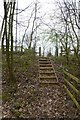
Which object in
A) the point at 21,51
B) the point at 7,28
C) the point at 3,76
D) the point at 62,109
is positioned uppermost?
the point at 7,28

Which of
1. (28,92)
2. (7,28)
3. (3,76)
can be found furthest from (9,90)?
(7,28)

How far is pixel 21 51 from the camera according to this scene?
40.5 ft

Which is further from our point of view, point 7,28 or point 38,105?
point 7,28

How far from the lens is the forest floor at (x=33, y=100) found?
18.4ft

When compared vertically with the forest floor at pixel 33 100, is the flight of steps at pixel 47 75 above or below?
above

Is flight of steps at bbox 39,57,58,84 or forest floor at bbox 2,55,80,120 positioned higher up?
flight of steps at bbox 39,57,58,84

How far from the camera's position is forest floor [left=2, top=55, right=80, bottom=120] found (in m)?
5.60

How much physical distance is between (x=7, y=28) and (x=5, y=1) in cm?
129

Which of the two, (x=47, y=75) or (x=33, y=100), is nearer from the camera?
(x=33, y=100)

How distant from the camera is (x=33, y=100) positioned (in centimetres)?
644

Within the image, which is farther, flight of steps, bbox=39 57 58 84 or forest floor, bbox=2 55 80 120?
flight of steps, bbox=39 57 58 84

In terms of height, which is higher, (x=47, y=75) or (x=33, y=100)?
(x=47, y=75)

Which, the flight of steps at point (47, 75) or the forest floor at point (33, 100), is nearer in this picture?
the forest floor at point (33, 100)

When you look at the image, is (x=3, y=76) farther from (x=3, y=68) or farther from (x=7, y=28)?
(x=7, y=28)
